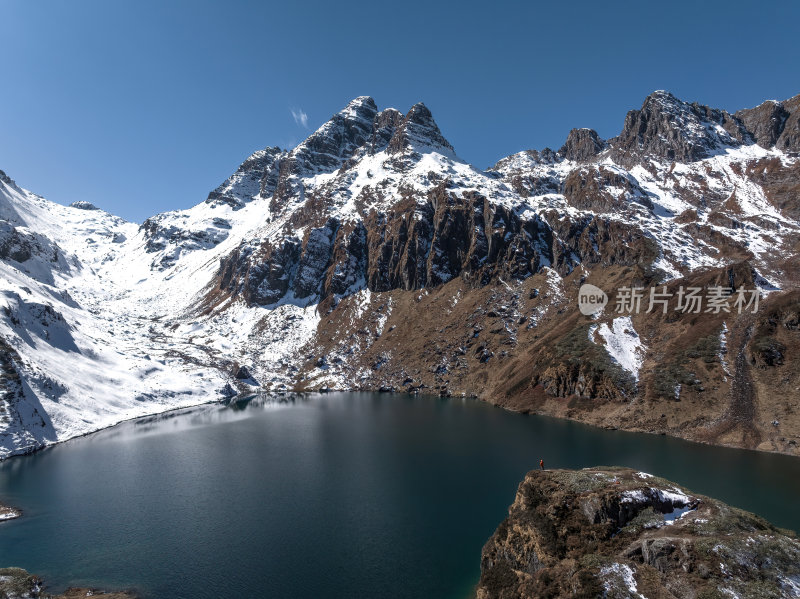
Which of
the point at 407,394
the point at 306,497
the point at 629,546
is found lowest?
the point at 306,497

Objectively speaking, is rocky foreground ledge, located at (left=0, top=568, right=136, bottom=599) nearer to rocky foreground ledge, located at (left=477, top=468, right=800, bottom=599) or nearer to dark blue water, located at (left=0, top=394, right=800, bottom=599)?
dark blue water, located at (left=0, top=394, right=800, bottom=599)

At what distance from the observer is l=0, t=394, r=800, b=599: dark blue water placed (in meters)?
45.9

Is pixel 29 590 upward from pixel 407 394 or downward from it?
downward

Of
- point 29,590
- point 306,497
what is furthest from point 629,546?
point 29,590

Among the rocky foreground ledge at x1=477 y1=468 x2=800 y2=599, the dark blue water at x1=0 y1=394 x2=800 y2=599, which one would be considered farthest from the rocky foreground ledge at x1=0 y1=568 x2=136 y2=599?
the rocky foreground ledge at x1=477 y1=468 x2=800 y2=599

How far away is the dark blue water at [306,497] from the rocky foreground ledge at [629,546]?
27.9 feet

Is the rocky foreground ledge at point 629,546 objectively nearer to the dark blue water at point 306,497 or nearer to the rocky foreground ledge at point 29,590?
the dark blue water at point 306,497

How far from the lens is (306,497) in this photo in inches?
2598

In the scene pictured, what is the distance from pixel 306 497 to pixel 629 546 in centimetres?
4672

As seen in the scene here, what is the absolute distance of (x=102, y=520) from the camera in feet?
193

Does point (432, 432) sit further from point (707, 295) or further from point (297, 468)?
point (707, 295)

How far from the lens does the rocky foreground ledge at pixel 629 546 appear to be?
2981cm

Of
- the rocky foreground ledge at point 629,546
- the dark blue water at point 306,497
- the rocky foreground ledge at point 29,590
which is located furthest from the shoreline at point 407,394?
the rocky foreground ledge at point 629,546

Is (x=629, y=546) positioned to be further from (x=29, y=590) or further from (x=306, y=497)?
(x=29, y=590)
